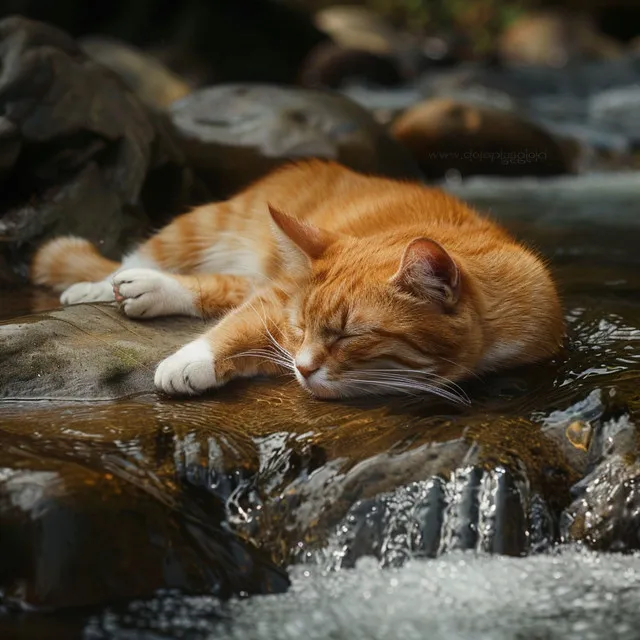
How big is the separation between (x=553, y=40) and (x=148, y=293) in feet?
44.4

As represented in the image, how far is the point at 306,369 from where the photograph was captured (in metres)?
2.95

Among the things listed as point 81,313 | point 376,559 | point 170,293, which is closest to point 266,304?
point 170,293

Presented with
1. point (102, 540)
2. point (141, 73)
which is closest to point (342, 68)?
point (141, 73)

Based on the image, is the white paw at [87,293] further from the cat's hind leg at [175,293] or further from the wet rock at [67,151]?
the wet rock at [67,151]

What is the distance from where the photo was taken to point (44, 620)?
2.25 meters

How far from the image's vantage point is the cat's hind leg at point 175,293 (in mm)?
3557

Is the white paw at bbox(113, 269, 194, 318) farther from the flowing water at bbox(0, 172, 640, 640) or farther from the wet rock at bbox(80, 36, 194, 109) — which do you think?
the wet rock at bbox(80, 36, 194, 109)

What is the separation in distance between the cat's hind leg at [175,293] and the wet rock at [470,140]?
453 centimetres

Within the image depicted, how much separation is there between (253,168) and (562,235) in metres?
1.95

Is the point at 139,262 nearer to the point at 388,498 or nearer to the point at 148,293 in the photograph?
the point at 148,293

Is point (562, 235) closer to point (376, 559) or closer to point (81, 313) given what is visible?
point (81, 313)

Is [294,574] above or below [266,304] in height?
below

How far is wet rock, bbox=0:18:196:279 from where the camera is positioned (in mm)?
4848

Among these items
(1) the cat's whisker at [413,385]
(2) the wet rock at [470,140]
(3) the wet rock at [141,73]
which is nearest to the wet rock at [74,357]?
(1) the cat's whisker at [413,385]
